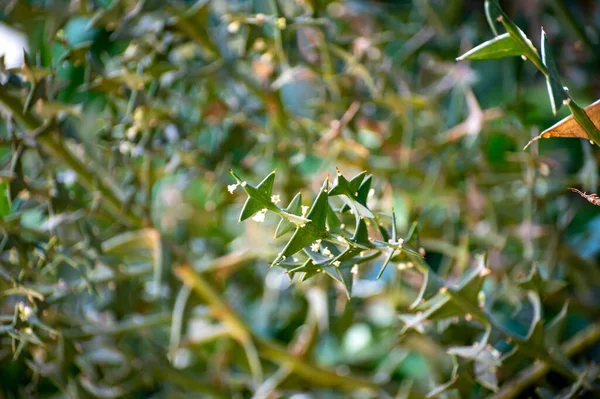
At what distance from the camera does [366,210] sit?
0.25 meters

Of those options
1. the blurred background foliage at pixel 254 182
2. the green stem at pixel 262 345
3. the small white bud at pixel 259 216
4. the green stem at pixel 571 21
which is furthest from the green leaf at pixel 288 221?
the green stem at pixel 571 21

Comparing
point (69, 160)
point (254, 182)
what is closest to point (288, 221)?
point (69, 160)

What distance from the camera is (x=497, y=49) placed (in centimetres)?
25

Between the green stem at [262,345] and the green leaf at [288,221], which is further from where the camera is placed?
the green stem at [262,345]

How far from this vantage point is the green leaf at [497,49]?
0.80ft

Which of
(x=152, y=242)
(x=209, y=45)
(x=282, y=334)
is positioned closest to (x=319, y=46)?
(x=209, y=45)

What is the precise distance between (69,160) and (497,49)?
30 cm

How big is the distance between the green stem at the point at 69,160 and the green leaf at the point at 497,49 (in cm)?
27

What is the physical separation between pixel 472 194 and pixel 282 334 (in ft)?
0.84

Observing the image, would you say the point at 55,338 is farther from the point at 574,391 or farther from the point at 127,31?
the point at 574,391

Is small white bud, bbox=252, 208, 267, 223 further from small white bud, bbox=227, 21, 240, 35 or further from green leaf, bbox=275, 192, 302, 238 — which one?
small white bud, bbox=227, 21, 240, 35

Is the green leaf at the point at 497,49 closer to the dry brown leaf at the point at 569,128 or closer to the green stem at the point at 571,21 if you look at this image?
the dry brown leaf at the point at 569,128

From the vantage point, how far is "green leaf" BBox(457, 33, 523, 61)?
244 mm

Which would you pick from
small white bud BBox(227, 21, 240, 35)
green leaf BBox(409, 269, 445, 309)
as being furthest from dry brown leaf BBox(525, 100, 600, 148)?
small white bud BBox(227, 21, 240, 35)
